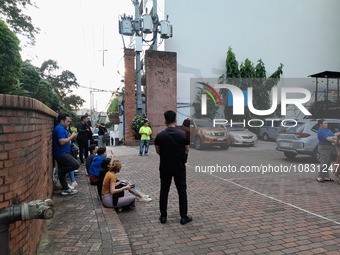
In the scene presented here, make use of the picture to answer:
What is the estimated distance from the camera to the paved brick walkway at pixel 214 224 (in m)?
3.74

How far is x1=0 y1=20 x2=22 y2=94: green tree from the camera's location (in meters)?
5.73

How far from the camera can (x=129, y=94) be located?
63.7 ft

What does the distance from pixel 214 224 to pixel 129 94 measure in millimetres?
15662

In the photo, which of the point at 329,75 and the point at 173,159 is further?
the point at 329,75

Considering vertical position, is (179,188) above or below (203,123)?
below

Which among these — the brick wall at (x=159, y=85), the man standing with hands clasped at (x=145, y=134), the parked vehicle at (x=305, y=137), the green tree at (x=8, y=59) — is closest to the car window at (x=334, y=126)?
the parked vehicle at (x=305, y=137)

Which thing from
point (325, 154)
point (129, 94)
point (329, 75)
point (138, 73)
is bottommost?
point (325, 154)

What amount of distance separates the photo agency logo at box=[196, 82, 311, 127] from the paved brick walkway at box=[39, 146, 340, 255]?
5.10 metres

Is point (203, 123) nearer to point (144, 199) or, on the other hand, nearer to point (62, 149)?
point (144, 199)

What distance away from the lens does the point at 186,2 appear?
23172 millimetres

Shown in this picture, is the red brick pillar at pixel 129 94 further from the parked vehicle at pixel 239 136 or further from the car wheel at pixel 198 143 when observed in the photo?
the parked vehicle at pixel 239 136

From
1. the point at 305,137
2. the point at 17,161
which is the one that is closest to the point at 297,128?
the point at 305,137

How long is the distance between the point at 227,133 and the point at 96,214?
10.8 m

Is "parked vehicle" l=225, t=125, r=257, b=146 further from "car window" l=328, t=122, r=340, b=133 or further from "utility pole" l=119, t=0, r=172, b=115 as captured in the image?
"utility pole" l=119, t=0, r=172, b=115
